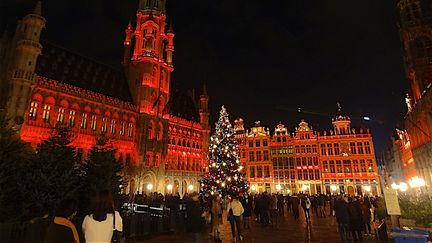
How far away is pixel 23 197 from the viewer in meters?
8.55

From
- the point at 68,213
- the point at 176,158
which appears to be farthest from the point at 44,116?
the point at 68,213

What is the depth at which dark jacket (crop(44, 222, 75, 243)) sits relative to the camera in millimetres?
3740

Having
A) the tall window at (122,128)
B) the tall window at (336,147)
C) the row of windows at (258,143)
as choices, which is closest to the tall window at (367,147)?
the tall window at (336,147)

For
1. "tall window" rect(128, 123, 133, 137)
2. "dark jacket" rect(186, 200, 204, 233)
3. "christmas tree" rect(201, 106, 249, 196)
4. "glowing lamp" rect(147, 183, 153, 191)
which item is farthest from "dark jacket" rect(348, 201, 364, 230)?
"tall window" rect(128, 123, 133, 137)

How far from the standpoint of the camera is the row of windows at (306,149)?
190ft

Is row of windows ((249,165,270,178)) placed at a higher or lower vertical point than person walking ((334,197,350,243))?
higher

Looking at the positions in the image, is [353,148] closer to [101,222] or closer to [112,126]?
[112,126]

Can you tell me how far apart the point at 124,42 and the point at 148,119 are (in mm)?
19235

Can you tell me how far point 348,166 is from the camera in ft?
182

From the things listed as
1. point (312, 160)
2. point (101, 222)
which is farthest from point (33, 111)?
point (312, 160)

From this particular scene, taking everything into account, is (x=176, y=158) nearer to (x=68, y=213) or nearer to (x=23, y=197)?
(x=23, y=197)

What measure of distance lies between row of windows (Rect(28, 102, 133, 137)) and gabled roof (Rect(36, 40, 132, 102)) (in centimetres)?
506

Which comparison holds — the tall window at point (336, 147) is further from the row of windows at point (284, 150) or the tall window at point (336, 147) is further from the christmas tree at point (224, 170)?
the christmas tree at point (224, 170)

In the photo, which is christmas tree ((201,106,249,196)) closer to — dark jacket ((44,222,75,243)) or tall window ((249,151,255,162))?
dark jacket ((44,222,75,243))
